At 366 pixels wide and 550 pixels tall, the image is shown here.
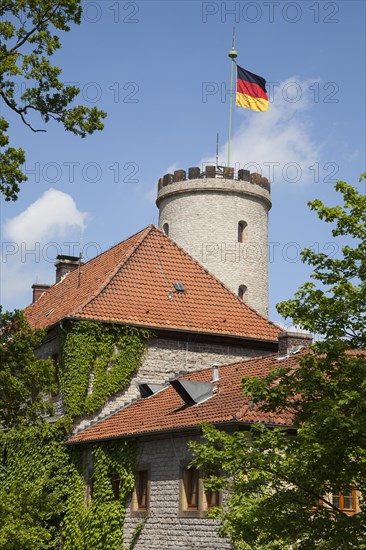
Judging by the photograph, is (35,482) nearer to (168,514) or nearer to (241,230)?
(168,514)

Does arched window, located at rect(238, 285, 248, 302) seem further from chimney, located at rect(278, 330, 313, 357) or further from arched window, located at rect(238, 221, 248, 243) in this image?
chimney, located at rect(278, 330, 313, 357)

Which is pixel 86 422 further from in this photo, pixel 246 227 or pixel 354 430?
pixel 246 227

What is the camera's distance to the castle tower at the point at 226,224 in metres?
47.8

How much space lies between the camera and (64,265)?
135 feet

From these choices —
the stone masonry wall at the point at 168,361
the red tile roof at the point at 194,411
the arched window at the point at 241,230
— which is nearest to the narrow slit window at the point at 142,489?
the red tile roof at the point at 194,411

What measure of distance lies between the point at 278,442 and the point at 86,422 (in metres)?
15.0

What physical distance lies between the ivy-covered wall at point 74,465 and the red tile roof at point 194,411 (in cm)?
60

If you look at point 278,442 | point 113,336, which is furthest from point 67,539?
point 278,442

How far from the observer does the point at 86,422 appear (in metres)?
29.7

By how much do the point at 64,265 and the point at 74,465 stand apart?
13520 millimetres

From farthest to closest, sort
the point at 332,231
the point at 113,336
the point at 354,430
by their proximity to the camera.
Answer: the point at 113,336 < the point at 332,231 < the point at 354,430

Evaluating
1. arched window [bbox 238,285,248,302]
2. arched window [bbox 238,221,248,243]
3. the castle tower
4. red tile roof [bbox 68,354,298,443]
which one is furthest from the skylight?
arched window [bbox 238,221,248,243]

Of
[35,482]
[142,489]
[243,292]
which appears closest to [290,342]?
[142,489]

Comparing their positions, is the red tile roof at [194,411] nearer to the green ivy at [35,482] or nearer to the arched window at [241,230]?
the green ivy at [35,482]
